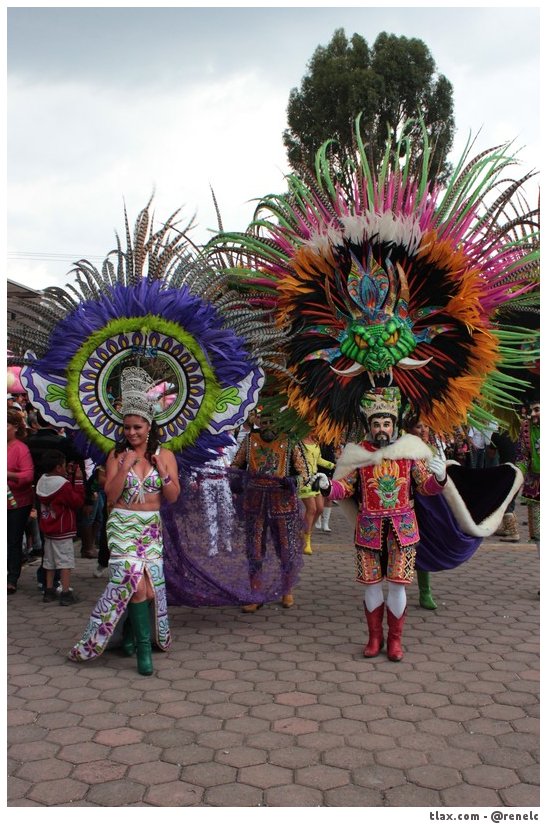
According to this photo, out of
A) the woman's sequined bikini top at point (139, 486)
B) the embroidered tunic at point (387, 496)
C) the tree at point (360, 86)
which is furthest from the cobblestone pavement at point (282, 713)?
the tree at point (360, 86)

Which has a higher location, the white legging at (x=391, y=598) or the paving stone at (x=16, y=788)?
the white legging at (x=391, y=598)

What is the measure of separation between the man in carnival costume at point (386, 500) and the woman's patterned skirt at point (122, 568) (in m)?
1.12

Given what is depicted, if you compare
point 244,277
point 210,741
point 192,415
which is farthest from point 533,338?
point 210,741

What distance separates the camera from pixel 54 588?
6.06 meters

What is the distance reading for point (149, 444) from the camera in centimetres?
457

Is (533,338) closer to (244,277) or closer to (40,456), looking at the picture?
(244,277)

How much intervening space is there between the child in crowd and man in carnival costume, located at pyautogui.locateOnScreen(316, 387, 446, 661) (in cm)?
234

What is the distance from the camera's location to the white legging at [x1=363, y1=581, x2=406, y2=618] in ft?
15.3

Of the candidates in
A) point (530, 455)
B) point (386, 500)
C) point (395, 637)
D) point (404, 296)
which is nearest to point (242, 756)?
point (395, 637)

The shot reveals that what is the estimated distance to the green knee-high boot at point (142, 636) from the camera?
4395 millimetres

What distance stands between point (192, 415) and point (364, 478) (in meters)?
1.17

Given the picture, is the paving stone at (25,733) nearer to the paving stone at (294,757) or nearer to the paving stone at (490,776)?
the paving stone at (294,757)

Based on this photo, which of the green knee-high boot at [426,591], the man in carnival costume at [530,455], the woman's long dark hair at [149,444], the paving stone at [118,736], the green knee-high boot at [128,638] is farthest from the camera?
the man in carnival costume at [530,455]

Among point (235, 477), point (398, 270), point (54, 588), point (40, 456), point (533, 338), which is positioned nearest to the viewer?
point (398, 270)
